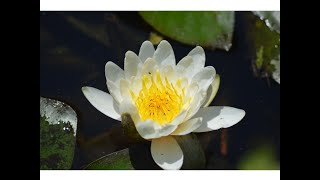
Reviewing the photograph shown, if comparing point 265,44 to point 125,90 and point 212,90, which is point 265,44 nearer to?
point 212,90

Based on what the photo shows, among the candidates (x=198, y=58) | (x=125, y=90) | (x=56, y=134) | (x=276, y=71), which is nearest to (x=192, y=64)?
(x=198, y=58)

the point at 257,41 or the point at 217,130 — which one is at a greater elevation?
the point at 257,41

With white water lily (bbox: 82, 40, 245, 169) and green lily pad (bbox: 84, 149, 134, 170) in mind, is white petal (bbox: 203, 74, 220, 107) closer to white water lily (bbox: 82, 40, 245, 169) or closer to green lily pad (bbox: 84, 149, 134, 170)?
white water lily (bbox: 82, 40, 245, 169)

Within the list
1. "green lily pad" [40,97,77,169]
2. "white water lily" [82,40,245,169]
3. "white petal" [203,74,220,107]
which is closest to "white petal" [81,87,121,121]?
"white water lily" [82,40,245,169]

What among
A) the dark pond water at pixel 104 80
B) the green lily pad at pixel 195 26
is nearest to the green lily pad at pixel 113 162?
the dark pond water at pixel 104 80
